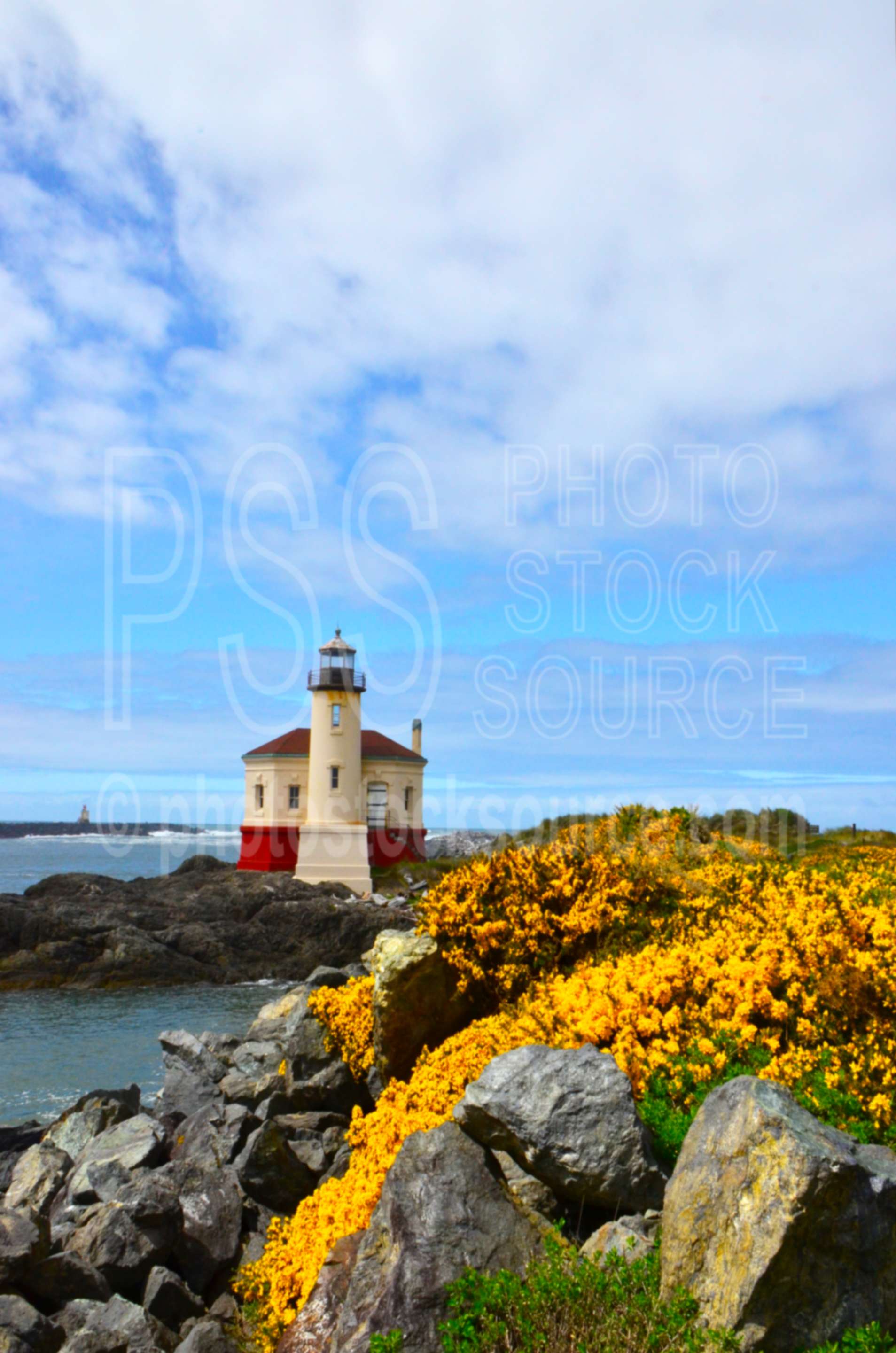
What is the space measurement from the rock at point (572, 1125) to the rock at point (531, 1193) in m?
0.04

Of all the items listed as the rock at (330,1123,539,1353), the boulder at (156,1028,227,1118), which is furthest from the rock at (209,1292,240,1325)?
the boulder at (156,1028,227,1118)

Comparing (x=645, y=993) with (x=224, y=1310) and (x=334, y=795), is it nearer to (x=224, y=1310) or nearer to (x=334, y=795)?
(x=224, y=1310)

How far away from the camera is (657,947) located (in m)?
10.3

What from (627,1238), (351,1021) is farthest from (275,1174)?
(627,1238)

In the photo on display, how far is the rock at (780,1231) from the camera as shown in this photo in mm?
5047

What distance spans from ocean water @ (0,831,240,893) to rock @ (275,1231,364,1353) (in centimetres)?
4613

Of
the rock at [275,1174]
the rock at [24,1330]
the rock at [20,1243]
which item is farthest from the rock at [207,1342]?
the rock at [275,1174]

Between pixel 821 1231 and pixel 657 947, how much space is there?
16.8 feet

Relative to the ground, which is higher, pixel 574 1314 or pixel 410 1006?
pixel 410 1006

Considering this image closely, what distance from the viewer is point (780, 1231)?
5.00 metres

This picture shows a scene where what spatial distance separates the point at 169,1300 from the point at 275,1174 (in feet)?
5.79

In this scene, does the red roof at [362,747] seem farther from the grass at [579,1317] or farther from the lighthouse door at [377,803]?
the grass at [579,1317]

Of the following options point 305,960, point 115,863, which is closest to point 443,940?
point 305,960

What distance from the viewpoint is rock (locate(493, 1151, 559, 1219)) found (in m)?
6.74
